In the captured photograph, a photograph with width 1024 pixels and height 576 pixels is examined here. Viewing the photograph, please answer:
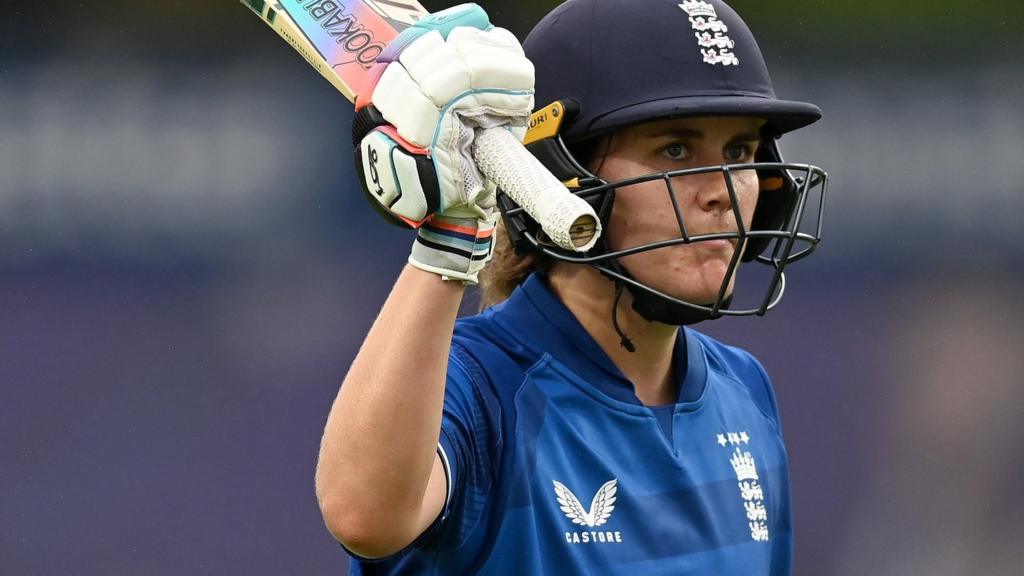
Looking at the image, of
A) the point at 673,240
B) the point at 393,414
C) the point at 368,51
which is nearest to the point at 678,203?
the point at 673,240

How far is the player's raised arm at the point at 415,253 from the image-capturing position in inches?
49.9

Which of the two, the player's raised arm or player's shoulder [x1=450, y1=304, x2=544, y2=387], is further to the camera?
player's shoulder [x1=450, y1=304, x2=544, y2=387]

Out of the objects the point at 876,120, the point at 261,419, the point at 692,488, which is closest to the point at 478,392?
the point at 692,488

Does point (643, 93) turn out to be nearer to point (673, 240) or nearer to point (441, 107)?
point (673, 240)

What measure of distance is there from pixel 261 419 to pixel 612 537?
5.27ft

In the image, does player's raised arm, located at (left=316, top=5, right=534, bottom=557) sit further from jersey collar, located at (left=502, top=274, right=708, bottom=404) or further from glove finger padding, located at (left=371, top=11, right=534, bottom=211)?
jersey collar, located at (left=502, top=274, right=708, bottom=404)

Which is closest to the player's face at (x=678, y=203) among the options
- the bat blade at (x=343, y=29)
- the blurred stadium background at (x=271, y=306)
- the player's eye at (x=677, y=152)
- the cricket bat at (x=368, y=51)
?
the player's eye at (x=677, y=152)

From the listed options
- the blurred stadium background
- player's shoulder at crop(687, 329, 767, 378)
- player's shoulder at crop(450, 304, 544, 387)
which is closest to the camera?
player's shoulder at crop(450, 304, 544, 387)

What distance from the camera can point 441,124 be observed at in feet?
4.15

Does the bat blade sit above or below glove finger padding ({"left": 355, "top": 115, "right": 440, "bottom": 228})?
above

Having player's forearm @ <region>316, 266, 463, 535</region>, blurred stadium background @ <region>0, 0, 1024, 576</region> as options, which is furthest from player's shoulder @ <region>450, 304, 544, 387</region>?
blurred stadium background @ <region>0, 0, 1024, 576</region>

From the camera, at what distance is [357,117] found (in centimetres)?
135

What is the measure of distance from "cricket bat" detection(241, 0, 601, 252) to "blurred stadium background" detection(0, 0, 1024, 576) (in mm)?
1517

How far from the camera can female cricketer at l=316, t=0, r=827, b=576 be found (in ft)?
4.20
